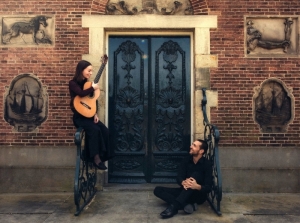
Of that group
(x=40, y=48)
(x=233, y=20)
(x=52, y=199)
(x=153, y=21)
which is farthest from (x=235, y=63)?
(x=52, y=199)

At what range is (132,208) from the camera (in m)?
4.83

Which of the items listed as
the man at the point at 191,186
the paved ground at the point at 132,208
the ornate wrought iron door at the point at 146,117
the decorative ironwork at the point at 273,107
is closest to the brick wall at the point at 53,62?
the ornate wrought iron door at the point at 146,117

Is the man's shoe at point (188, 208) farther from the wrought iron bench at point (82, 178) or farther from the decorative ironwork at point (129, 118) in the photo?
the decorative ironwork at point (129, 118)

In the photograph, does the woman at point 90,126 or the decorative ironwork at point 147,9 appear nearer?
the woman at point 90,126

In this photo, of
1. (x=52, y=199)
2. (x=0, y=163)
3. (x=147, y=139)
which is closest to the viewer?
(x=52, y=199)

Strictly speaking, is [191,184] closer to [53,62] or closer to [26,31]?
[53,62]

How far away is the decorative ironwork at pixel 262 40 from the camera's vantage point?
20.2ft

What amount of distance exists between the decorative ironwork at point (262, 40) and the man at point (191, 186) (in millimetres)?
2584

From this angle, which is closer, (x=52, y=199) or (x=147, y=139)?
(x=52, y=199)

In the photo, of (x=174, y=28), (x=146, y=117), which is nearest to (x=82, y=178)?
(x=146, y=117)

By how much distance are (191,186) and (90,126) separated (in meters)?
1.89

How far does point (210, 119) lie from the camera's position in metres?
6.09

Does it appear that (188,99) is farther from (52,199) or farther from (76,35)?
(52,199)

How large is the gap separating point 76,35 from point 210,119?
10.3ft
